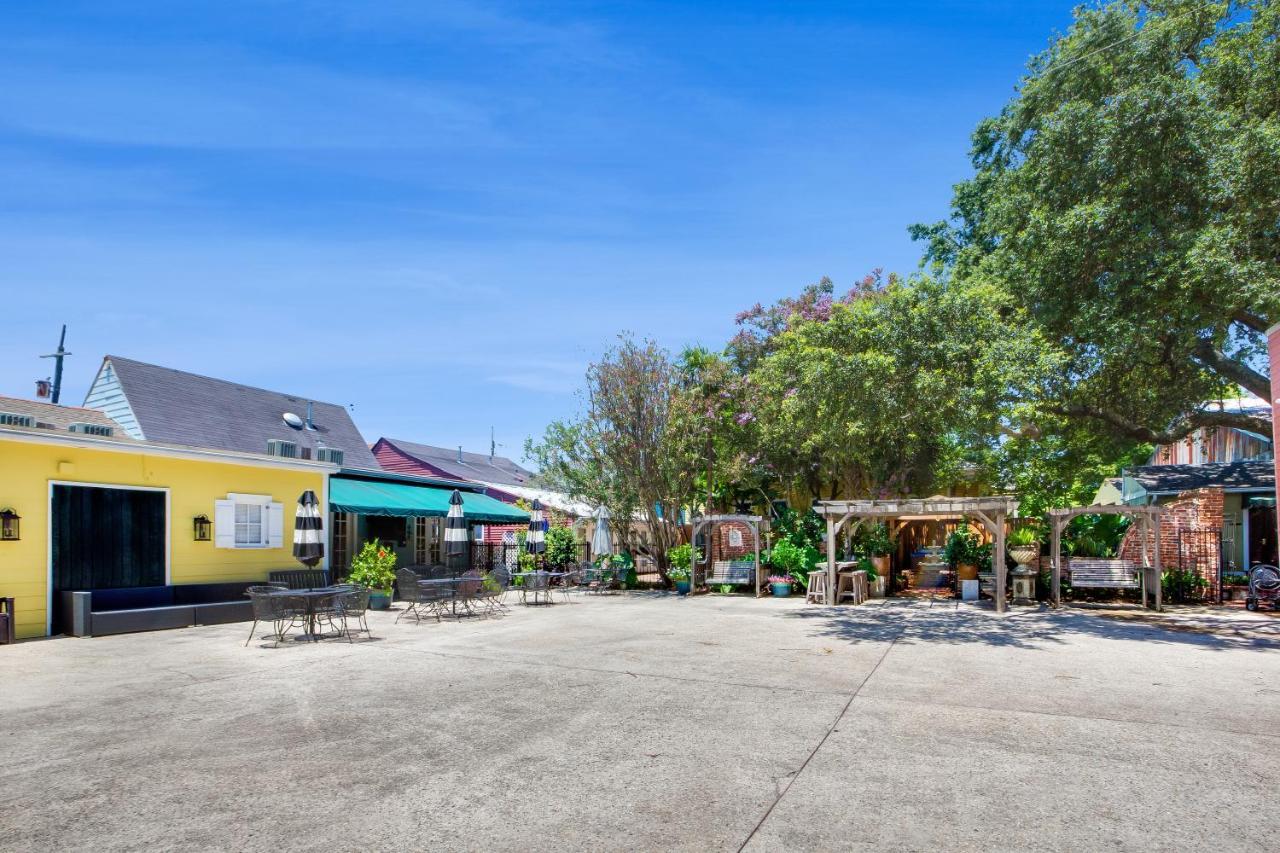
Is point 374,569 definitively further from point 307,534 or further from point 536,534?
point 536,534

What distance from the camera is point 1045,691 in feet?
25.7

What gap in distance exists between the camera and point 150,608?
1313 centimetres

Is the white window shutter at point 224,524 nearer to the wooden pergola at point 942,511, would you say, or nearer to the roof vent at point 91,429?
the roof vent at point 91,429

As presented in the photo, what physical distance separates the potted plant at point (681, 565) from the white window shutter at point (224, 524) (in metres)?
10.8

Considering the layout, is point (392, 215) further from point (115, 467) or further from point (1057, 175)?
point (1057, 175)

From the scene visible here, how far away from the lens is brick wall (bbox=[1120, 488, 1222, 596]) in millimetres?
17031

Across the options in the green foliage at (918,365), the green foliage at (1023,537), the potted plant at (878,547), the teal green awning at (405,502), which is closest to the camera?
the green foliage at (918,365)

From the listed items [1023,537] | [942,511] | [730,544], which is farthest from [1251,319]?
[730,544]

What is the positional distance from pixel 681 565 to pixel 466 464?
2071 centimetres

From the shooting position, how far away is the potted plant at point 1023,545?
18.3 metres

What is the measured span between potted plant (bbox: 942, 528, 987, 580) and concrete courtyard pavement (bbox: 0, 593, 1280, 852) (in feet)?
24.2

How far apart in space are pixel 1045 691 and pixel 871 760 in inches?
135

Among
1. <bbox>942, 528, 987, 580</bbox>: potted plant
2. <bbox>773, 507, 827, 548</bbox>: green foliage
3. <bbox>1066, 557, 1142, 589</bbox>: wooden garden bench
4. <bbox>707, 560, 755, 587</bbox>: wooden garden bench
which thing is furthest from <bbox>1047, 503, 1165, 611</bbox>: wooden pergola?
<bbox>707, 560, 755, 587</bbox>: wooden garden bench

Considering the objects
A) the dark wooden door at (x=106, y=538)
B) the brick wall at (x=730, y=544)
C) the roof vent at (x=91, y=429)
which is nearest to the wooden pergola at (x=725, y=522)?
the brick wall at (x=730, y=544)
